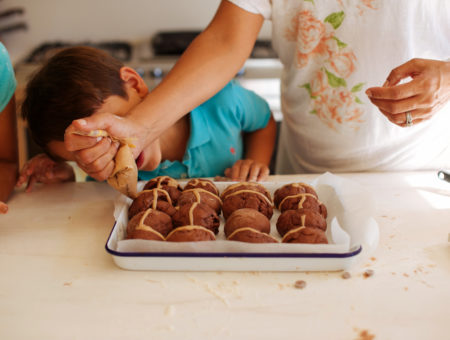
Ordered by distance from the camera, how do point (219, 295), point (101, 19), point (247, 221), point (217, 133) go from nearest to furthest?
point (219, 295), point (247, 221), point (217, 133), point (101, 19)

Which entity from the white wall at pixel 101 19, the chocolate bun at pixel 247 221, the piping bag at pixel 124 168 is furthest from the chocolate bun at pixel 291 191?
the white wall at pixel 101 19

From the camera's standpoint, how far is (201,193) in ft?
2.97

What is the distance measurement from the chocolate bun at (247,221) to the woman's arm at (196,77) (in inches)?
11.6

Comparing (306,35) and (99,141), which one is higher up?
(306,35)

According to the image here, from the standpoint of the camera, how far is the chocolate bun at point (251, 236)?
29.5 inches

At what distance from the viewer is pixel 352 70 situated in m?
1.16

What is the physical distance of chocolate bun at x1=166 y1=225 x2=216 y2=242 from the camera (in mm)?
758

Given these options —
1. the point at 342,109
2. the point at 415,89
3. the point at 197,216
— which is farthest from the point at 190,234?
the point at 342,109

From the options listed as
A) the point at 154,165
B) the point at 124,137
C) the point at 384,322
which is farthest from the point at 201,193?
the point at 384,322

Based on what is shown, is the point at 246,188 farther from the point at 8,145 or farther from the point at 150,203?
the point at 8,145

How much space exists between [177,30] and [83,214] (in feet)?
6.62

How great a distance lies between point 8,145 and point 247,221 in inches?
29.7

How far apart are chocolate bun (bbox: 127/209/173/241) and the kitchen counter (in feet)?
0.21

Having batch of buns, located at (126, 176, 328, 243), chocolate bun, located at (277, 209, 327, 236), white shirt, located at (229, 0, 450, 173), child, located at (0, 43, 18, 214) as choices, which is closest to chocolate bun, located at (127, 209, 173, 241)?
batch of buns, located at (126, 176, 328, 243)
